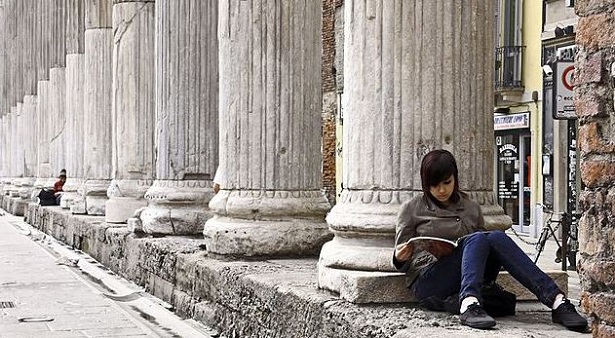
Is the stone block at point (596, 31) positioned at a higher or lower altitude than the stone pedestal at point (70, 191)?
higher

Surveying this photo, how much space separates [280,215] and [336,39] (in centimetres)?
1718

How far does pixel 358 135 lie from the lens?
5969mm

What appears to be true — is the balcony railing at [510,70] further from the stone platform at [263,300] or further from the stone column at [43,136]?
the stone platform at [263,300]

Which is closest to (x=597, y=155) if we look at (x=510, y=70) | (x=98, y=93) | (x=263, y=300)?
(x=263, y=300)

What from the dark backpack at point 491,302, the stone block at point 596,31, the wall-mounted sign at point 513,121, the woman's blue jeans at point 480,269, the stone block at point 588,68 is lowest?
the dark backpack at point 491,302

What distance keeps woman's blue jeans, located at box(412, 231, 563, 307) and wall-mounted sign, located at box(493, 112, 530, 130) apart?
18.2 m

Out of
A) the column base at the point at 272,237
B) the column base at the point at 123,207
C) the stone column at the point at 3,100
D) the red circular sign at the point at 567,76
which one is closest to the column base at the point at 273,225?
the column base at the point at 272,237

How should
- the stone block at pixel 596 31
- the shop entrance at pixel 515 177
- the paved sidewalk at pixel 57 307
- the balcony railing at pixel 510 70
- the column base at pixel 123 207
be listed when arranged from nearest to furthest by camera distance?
the stone block at pixel 596 31 → the paved sidewalk at pixel 57 307 → the column base at pixel 123 207 → the shop entrance at pixel 515 177 → the balcony railing at pixel 510 70

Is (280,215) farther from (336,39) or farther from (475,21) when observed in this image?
(336,39)

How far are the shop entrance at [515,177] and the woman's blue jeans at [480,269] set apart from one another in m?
17.6

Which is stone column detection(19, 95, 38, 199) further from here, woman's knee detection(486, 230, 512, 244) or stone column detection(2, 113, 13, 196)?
woman's knee detection(486, 230, 512, 244)

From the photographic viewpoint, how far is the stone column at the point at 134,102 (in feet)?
43.4

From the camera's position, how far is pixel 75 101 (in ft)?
60.3

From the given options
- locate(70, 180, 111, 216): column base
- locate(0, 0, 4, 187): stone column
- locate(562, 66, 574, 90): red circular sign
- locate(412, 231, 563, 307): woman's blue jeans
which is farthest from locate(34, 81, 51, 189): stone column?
locate(412, 231, 563, 307): woman's blue jeans
